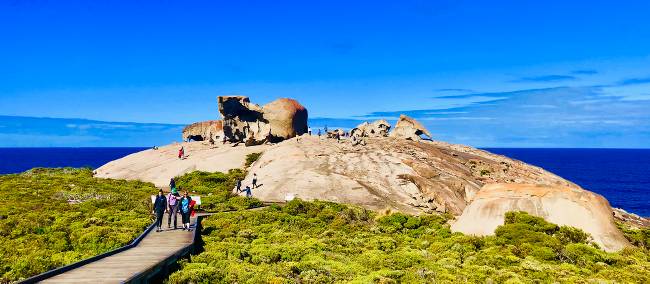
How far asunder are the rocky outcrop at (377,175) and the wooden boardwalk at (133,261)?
24363 millimetres

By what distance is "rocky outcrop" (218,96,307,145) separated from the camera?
77.4 m

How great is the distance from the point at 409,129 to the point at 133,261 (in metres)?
66.4

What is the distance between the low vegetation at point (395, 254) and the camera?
20.6 meters

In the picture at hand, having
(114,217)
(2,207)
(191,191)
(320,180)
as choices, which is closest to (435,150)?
(320,180)

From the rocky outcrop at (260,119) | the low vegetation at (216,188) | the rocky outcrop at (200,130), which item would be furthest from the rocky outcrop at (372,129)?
the low vegetation at (216,188)

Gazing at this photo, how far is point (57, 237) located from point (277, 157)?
3456cm

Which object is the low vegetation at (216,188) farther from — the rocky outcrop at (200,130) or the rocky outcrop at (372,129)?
the rocky outcrop at (200,130)

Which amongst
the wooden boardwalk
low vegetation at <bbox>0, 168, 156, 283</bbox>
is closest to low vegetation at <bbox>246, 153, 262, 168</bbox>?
low vegetation at <bbox>0, 168, 156, 283</bbox>

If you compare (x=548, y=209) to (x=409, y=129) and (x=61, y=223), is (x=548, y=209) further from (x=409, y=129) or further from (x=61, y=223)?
(x=409, y=129)

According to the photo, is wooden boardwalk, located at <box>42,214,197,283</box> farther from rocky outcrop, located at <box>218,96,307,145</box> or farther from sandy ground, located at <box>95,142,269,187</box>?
rocky outcrop, located at <box>218,96,307,145</box>

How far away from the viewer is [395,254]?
82.4 feet

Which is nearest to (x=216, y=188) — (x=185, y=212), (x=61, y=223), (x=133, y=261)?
(x=61, y=223)

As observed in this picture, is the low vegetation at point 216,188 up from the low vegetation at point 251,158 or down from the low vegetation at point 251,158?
down

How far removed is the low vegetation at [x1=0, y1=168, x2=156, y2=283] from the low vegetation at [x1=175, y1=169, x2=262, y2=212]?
5.08 metres
